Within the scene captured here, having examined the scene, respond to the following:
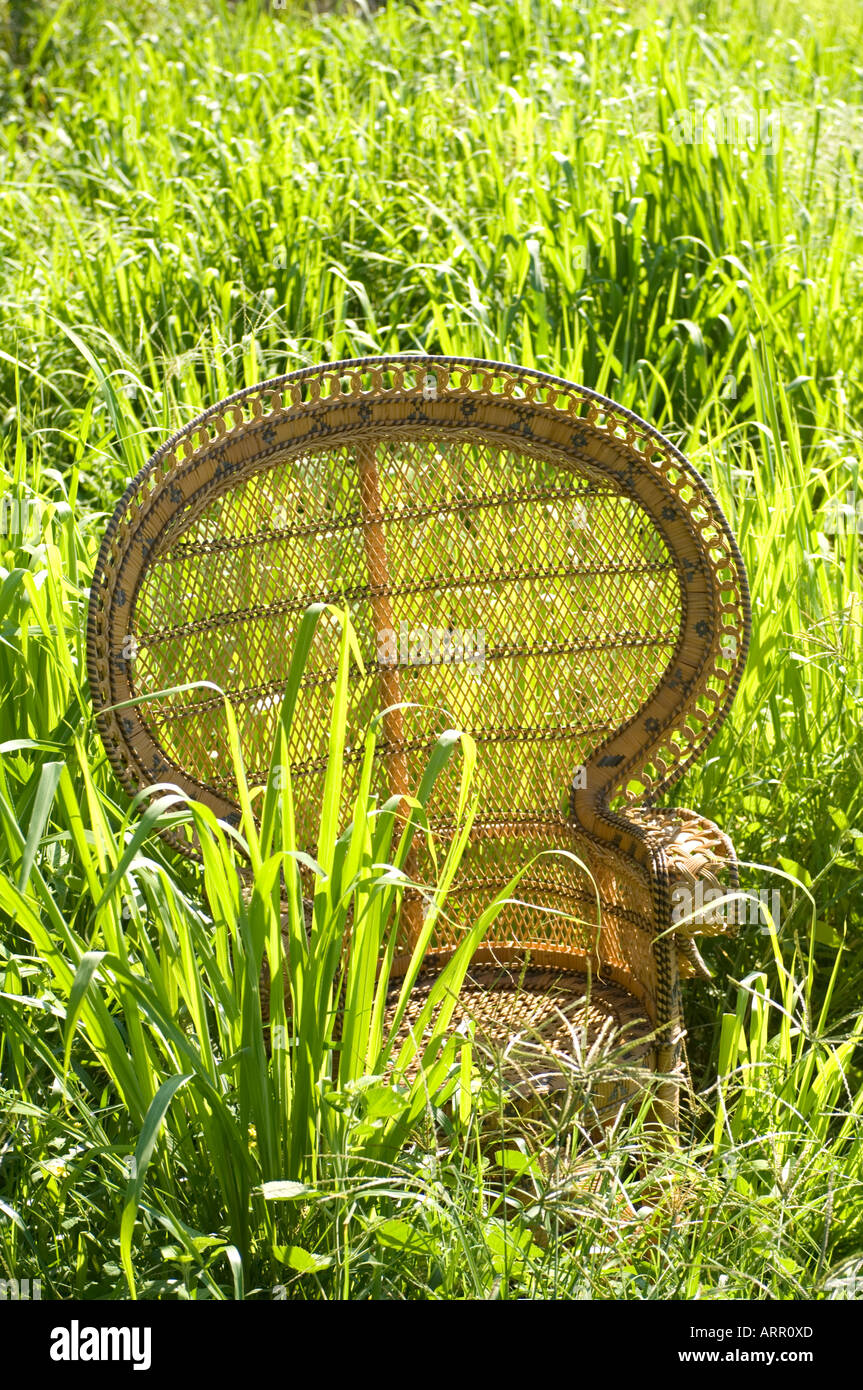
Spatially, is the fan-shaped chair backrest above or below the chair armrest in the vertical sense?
above

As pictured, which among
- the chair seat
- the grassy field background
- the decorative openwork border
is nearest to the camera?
the grassy field background

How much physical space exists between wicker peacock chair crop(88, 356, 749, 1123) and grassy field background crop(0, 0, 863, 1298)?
0.19 metres

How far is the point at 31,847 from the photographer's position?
3.58 feet

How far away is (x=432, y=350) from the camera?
3117mm

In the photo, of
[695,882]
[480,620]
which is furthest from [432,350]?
[695,882]

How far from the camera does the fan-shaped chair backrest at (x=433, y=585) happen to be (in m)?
1.62

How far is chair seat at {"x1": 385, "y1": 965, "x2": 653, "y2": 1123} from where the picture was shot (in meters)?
1.41

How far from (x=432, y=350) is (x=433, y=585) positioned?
1488 millimetres

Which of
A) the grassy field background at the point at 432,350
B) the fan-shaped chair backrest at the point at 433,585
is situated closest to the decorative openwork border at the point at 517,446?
the fan-shaped chair backrest at the point at 433,585

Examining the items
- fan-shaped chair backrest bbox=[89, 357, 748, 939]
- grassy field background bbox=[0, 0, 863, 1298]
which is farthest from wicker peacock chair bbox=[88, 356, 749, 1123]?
grassy field background bbox=[0, 0, 863, 1298]

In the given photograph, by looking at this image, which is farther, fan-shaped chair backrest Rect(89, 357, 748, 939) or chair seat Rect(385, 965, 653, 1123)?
fan-shaped chair backrest Rect(89, 357, 748, 939)

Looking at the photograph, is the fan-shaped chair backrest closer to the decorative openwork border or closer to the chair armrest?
the decorative openwork border

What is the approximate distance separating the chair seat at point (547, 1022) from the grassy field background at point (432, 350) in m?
0.09

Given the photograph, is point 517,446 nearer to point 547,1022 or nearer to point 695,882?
point 695,882
